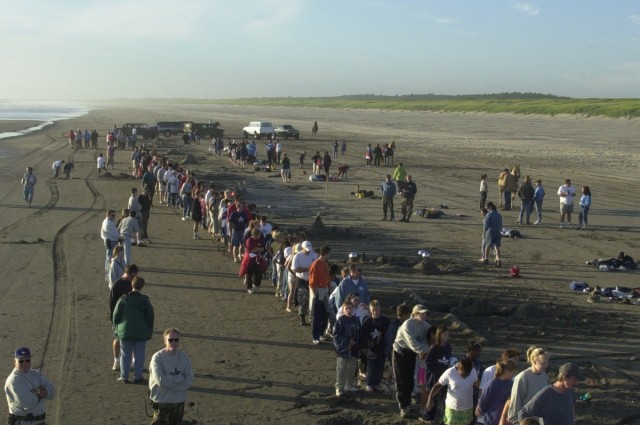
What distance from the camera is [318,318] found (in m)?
11.9

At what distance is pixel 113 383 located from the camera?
396 inches

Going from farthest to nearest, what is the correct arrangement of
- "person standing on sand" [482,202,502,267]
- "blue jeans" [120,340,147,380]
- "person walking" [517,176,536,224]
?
"person walking" [517,176,536,224] < "person standing on sand" [482,202,502,267] < "blue jeans" [120,340,147,380]

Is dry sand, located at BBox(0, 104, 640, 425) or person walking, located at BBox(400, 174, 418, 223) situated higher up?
person walking, located at BBox(400, 174, 418, 223)

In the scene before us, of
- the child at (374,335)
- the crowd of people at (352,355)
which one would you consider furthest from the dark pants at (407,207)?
the child at (374,335)

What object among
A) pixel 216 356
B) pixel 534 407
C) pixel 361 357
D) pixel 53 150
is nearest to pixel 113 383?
pixel 216 356

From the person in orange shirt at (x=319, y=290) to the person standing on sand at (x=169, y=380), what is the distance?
408cm

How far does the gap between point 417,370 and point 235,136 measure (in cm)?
6543

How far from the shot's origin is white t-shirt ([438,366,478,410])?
7.67m

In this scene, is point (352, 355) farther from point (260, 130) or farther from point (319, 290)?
point (260, 130)

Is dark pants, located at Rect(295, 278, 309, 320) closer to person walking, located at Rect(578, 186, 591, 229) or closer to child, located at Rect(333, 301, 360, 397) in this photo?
child, located at Rect(333, 301, 360, 397)

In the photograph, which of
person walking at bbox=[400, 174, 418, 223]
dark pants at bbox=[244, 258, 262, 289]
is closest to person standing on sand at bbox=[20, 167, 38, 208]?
person walking at bbox=[400, 174, 418, 223]

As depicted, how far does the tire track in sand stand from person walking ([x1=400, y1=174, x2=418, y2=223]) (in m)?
10.1

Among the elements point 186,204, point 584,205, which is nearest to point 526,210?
point 584,205

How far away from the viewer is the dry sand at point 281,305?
31.7ft
